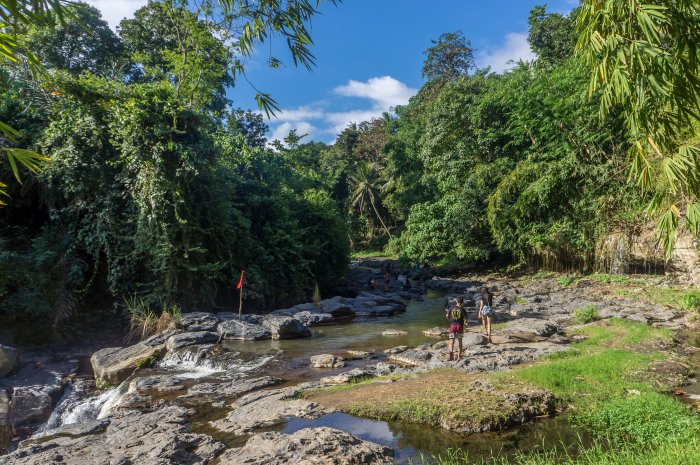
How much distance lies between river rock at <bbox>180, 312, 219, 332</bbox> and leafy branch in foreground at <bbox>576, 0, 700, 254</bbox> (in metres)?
13.2

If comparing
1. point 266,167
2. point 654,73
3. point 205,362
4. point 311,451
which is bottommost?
point 205,362

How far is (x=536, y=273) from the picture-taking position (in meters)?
25.9

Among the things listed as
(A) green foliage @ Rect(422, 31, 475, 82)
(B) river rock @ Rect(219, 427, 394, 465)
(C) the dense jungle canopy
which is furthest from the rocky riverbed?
(A) green foliage @ Rect(422, 31, 475, 82)

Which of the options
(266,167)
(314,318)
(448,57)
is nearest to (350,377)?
(314,318)

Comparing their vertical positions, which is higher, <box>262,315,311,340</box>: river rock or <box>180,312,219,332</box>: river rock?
<box>180,312,219,332</box>: river rock

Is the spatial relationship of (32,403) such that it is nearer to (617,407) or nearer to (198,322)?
(198,322)

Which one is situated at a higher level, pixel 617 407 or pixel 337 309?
pixel 617 407

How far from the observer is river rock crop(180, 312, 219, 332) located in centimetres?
1381

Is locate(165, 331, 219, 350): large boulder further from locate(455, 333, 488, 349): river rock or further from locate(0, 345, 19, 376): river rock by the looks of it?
locate(455, 333, 488, 349): river rock

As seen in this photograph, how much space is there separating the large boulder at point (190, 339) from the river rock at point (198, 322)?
507 millimetres

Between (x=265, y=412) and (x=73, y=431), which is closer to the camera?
(x=265, y=412)

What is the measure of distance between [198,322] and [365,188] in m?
40.1

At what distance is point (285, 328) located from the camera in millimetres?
14422

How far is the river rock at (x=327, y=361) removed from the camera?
10.8m
